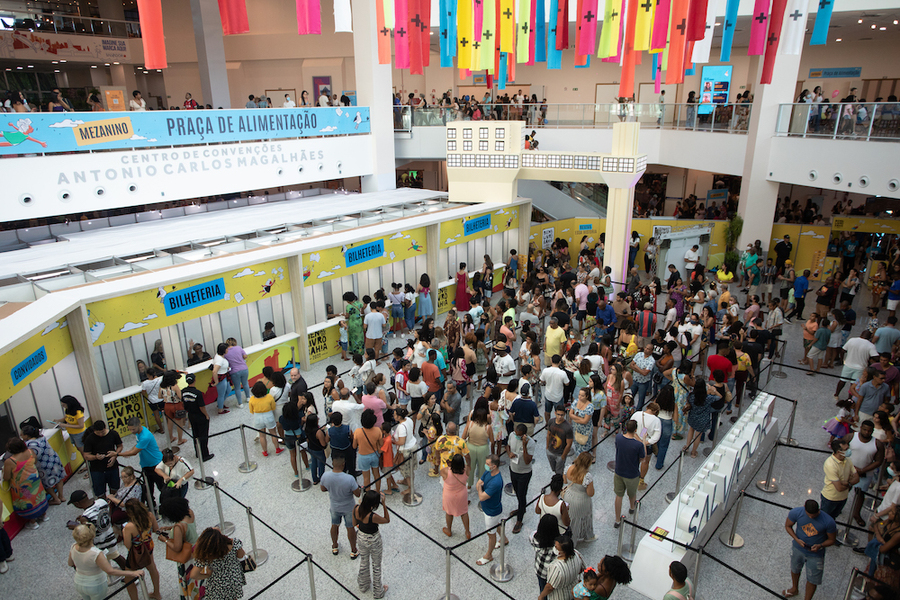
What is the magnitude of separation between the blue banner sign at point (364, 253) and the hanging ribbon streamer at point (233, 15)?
15.9 feet

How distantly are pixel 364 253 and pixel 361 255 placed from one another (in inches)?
3.9

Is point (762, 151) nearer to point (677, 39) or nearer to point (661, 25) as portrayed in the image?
point (677, 39)

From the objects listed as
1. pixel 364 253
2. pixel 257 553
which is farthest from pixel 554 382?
pixel 364 253

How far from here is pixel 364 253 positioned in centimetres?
1265

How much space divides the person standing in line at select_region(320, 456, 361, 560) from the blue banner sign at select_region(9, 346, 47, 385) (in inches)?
159

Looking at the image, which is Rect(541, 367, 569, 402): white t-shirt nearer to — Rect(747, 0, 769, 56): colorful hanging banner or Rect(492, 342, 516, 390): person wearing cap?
Rect(492, 342, 516, 390): person wearing cap

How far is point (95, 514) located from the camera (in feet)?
18.5

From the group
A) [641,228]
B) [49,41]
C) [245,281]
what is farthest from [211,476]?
[49,41]

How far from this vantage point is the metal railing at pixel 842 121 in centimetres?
1266

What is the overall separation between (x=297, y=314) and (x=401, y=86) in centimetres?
2110

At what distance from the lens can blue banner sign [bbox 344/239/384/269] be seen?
40.4 ft

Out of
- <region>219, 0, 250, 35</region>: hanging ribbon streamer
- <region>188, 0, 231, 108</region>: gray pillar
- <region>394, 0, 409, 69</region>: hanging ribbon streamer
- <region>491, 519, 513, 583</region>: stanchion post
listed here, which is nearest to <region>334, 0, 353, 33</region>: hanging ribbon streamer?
<region>394, 0, 409, 69</region>: hanging ribbon streamer

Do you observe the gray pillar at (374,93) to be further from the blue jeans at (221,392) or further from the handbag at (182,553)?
the handbag at (182,553)

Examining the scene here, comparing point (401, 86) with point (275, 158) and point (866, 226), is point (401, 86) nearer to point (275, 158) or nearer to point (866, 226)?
point (275, 158)
